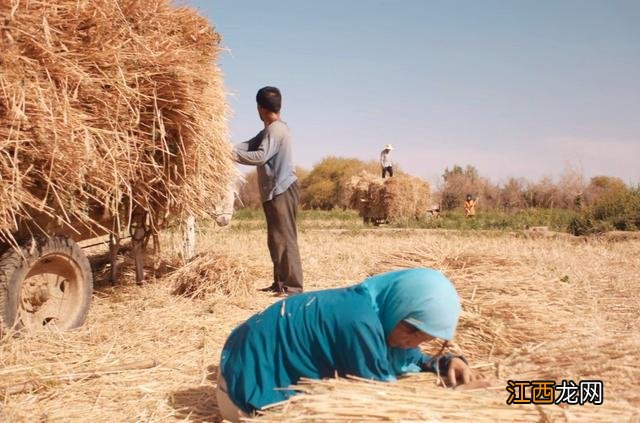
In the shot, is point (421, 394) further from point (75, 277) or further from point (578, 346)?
point (75, 277)

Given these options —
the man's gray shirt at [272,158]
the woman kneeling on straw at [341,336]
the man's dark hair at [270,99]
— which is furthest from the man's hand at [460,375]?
the man's dark hair at [270,99]

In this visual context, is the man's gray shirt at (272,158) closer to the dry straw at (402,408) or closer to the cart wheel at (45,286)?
the cart wheel at (45,286)

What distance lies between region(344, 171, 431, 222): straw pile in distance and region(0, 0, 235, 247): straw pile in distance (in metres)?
13.1

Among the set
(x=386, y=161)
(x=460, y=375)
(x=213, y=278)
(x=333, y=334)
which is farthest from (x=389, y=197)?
(x=333, y=334)

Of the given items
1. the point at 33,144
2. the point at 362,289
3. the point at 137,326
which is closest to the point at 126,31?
the point at 33,144

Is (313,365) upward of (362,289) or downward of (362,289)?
downward

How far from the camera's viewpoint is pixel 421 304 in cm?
226

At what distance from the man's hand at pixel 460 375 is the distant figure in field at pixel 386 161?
1834 cm

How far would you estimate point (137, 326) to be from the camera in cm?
468

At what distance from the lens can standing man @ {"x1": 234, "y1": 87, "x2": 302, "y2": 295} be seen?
19.3 ft

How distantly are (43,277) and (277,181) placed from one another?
2275mm

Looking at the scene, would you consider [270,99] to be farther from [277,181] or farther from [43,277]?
[43,277]

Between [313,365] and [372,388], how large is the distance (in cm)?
31

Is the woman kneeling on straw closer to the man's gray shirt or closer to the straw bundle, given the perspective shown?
the straw bundle
